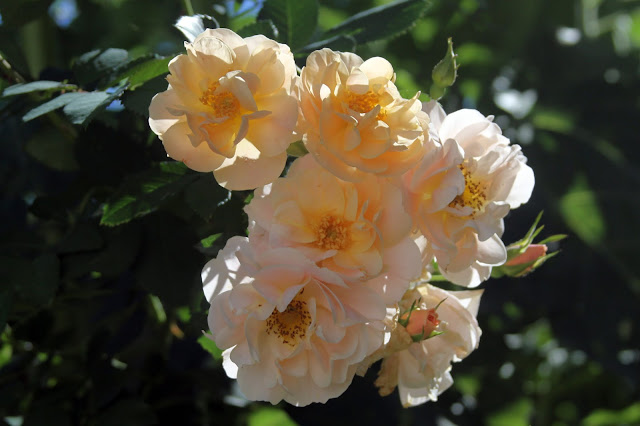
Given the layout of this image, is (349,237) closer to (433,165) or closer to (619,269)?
(433,165)

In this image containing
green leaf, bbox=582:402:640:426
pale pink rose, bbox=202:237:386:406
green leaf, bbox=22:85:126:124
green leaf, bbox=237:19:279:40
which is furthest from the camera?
green leaf, bbox=582:402:640:426

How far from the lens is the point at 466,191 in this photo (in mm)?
743

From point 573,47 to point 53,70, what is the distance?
1.47m

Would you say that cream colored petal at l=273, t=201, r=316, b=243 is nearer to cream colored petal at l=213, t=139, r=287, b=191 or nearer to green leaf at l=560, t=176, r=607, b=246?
cream colored petal at l=213, t=139, r=287, b=191

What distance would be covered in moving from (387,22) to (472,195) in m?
0.35

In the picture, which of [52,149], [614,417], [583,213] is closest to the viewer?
[52,149]

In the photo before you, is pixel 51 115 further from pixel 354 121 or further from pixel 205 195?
pixel 354 121

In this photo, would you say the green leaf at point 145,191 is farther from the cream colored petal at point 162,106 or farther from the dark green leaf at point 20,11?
the dark green leaf at point 20,11

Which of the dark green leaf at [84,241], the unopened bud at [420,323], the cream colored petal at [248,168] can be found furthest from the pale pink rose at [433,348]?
the dark green leaf at [84,241]

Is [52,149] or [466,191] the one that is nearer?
[466,191]

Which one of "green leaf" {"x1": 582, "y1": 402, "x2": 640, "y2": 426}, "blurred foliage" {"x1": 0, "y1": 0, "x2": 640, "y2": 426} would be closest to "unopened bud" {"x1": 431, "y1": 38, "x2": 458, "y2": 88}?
"blurred foliage" {"x1": 0, "y1": 0, "x2": 640, "y2": 426}

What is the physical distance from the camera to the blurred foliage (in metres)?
0.91

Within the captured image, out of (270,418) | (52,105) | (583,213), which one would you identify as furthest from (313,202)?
(583,213)

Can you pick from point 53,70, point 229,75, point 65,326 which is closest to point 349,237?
point 229,75
